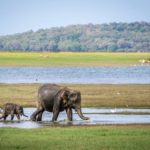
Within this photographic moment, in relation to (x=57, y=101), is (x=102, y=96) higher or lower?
lower

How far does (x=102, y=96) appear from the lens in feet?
161

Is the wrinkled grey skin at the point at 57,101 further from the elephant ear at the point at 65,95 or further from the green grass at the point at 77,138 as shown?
the green grass at the point at 77,138

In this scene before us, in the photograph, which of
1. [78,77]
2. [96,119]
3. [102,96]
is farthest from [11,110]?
[78,77]

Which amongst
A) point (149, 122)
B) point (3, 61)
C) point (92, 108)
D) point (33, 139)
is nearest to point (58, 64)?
point (3, 61)

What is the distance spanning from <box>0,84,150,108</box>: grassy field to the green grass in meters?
14.8

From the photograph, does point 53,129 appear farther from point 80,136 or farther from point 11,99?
point 11,99

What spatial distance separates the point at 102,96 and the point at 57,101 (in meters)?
13.8

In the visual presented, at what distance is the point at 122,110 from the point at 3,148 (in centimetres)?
1817

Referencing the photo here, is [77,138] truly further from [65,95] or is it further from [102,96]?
[102,96]

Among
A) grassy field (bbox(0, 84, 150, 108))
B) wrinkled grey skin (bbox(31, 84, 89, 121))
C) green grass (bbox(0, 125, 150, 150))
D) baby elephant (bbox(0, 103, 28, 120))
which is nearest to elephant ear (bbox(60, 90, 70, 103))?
wrinkled grey skin (bbox(31, 84, 89, 121))

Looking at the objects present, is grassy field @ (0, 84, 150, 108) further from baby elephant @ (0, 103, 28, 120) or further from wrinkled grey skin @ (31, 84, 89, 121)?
baby elephant @ (0, 103, 28, 120)

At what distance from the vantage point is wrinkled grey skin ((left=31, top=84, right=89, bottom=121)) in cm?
3528

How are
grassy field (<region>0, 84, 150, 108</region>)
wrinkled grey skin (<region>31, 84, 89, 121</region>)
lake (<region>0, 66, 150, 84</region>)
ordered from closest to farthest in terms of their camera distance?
wrinkled grey skin (<region>31, 84, 89, 121</region>) < grassy field (<region>0, 84, 150, 108</region>) < lake (<region>0, 66, 150, 84</region>)

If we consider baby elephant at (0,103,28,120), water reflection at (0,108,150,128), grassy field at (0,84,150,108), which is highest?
baby elephant at (0,103,28,120)
